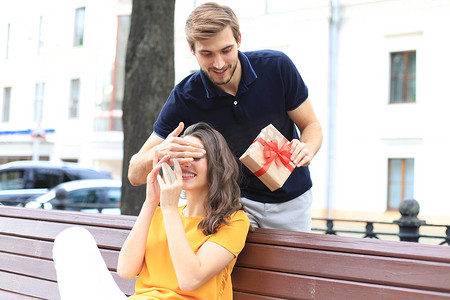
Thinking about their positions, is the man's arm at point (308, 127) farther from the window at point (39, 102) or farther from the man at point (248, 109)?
the window at point (39, 102)

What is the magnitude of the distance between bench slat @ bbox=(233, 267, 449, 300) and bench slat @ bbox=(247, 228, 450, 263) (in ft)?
0.43

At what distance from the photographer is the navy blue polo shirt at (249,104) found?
2797 millimetres

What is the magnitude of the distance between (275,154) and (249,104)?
420 mm

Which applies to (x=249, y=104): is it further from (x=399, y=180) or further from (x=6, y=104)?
(x=6, y=104)

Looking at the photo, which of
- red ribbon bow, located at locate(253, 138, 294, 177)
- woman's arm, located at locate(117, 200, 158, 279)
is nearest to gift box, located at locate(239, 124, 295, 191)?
red ribbon bow, located at locate(253, 138, 294, 177)

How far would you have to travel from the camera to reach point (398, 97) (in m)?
15.6

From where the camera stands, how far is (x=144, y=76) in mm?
5422

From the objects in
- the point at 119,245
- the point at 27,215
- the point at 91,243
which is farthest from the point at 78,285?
the point at 27,215

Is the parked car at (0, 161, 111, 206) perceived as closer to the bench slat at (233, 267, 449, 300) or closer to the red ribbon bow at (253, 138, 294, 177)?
the bench slat at (233, 267, 449, 300)

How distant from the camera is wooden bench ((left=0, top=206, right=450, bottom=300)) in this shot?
6.75ft

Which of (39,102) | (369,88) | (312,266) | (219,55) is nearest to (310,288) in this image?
(312,266)

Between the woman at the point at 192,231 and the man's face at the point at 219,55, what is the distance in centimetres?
28

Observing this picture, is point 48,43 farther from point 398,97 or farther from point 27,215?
point 27,215

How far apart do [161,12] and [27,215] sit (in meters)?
2.76
